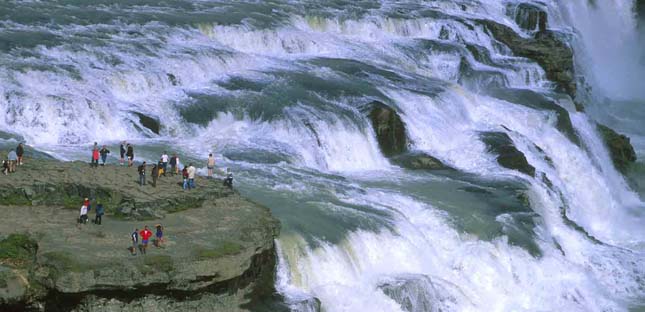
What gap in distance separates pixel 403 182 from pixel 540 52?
2030cm

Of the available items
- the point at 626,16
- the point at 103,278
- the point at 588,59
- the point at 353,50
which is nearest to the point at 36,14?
the point at 353,50

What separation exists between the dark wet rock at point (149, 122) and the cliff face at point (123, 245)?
21.0 ft

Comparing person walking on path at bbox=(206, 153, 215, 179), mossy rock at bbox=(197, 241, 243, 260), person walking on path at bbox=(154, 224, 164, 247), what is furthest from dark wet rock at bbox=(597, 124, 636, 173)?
person walking on path at bbox=(154, 224, 164, 247)

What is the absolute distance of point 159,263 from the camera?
17625 mm

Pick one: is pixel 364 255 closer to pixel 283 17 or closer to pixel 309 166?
pixel 309 166

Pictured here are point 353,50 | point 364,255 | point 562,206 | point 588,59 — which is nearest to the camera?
point 364,255

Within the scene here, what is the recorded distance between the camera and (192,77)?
1296 inches

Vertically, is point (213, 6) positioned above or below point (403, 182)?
above

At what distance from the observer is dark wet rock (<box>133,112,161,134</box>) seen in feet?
95.2

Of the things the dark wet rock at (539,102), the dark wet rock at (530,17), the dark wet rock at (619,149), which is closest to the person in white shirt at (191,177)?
the dark wet rock at (539,102)

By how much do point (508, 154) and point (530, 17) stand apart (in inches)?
934

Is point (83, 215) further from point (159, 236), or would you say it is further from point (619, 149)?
point (619, 149)

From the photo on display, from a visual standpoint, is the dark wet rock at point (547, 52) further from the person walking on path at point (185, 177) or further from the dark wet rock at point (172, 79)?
the person walking on path at point (185, 177)

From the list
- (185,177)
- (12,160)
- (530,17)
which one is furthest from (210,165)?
(530,17)
